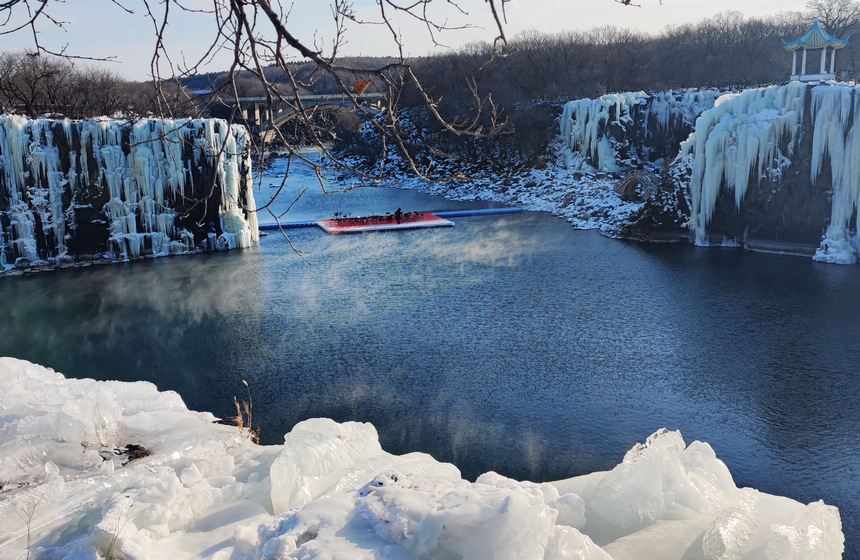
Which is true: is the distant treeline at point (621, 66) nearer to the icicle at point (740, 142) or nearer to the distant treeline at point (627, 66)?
the distant treeline at point (627, 66)

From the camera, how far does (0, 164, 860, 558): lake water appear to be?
27.7 feet

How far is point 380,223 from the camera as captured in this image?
82.9ft

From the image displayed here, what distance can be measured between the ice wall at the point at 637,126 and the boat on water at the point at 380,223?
402 inches

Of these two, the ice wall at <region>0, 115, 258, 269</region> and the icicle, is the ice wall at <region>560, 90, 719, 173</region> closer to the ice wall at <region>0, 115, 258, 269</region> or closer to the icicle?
the icicle

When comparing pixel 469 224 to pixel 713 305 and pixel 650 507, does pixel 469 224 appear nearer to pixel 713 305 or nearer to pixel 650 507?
pixel 713 305

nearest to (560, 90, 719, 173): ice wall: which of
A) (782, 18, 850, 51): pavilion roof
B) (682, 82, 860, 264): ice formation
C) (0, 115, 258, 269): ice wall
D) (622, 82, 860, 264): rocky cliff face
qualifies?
(782, 18, 850, 51): pavilion roof

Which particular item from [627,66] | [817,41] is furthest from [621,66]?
[817,41]

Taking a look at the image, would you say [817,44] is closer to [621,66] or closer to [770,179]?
[770,179]

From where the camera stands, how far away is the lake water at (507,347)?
8.43 metres

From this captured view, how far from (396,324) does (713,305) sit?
6622 millimetres

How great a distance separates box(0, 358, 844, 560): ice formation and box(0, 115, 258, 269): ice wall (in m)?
15.4

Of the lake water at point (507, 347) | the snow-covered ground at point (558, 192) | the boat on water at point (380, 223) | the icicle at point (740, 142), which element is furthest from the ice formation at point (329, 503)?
the snow-covered ground at point (558, 192)

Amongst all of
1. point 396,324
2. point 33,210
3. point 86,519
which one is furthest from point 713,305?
point 33,210

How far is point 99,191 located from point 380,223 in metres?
9.41
